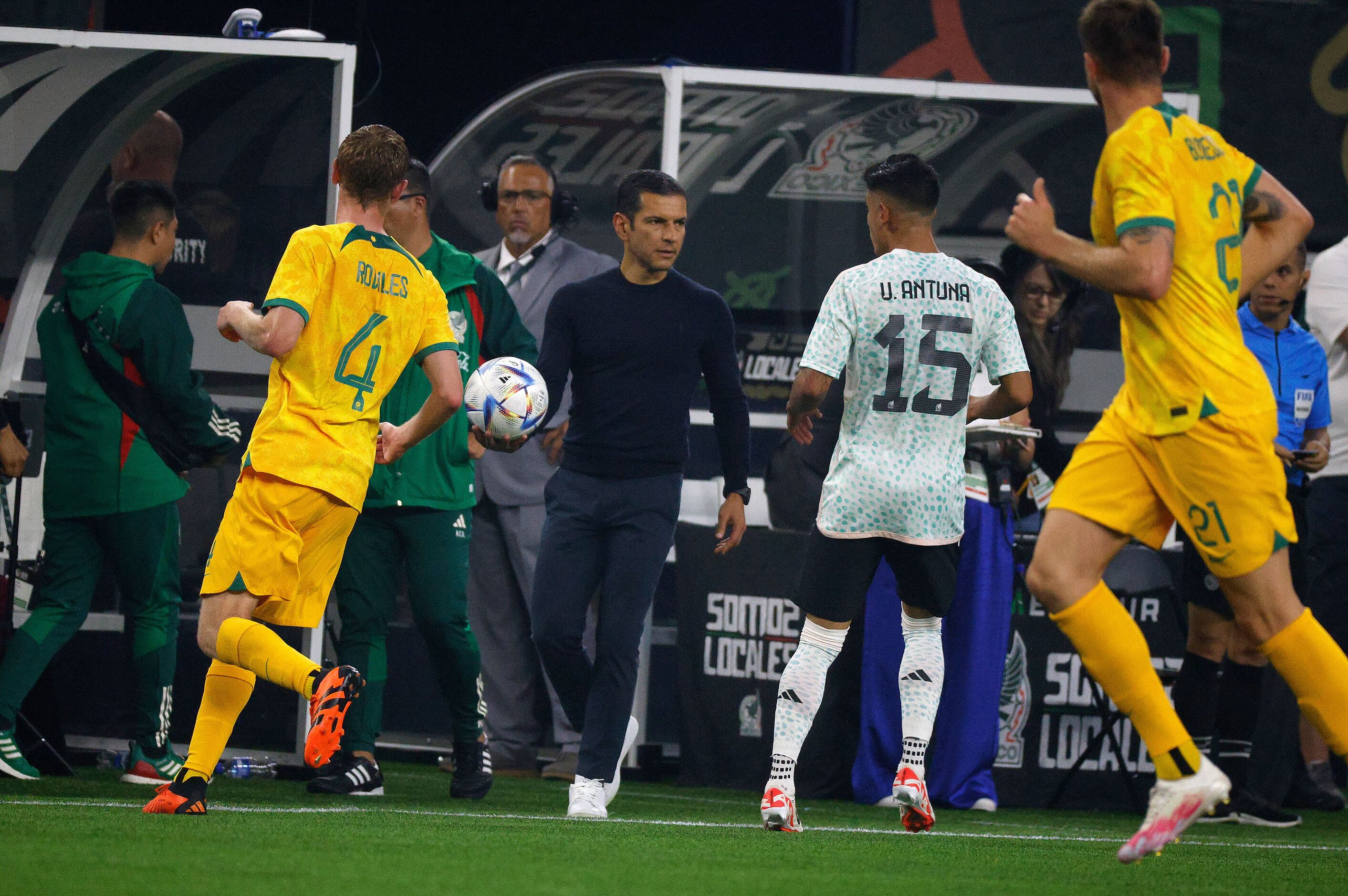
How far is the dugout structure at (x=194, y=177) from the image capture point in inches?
298

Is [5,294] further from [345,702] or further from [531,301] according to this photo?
[345,702]

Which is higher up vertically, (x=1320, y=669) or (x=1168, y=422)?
(x=1168, y=422)

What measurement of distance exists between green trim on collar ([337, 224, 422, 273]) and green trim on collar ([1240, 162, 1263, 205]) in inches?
98.8

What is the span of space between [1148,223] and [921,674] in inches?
81.6

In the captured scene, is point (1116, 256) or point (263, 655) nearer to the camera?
point (1116, 256)

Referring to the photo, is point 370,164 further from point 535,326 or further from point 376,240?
point 535,326

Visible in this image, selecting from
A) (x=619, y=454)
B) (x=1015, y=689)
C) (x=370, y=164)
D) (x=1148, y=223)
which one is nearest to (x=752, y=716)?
(x=1015, y=689)

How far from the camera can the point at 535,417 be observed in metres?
6.10

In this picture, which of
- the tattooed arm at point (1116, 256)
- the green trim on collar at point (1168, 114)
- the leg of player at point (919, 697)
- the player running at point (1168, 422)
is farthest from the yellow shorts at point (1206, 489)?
the leg of player at point (919, 697)

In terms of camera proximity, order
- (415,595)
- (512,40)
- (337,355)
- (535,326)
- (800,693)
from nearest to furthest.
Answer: (337,355), (800,693), (415,595), (535,326), (512,40)

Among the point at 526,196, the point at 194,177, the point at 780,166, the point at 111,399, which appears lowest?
the point at 111,399

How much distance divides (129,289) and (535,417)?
1.87 meters

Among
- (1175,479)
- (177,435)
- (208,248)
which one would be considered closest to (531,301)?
(208,248)

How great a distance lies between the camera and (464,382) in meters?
6.87
